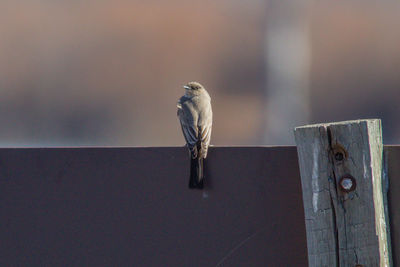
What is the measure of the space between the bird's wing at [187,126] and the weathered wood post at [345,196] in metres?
1.57

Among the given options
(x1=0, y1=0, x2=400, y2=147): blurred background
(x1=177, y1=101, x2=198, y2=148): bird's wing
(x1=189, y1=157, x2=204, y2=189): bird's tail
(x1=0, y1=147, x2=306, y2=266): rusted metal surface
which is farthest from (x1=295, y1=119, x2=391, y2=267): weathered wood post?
(x1=0, y1=0, x2=400, y2=147): blurred background

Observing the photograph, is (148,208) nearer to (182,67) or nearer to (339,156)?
(339,156)

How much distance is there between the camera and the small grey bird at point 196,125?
331cm

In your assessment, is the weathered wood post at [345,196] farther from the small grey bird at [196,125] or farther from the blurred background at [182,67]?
the blurred background at [182,67]

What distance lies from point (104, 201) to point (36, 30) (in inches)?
412

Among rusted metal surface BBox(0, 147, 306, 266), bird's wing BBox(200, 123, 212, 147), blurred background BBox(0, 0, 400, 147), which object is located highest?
blurred background BBox(0, 0, 400, 147)

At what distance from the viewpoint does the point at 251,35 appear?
13.0 meters

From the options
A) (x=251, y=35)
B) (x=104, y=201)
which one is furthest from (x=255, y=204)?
(x=251, y=35)

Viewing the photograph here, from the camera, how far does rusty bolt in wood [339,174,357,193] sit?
2941mm

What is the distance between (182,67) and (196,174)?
8.77 meters

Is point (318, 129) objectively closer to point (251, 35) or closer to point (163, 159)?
point (163, 159)

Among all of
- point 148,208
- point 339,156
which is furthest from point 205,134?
point 339,156

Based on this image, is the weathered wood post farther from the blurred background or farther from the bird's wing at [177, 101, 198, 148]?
the blurred background

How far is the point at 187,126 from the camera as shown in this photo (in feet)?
17.9
